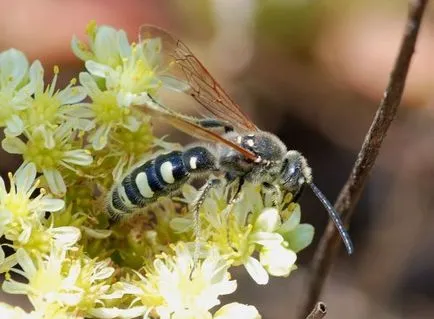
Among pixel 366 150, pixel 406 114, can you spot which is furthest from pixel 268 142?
pixel 406 114

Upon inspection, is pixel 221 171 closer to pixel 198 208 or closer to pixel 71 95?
pixel 198 208

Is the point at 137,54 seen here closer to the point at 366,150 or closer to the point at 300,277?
the point at 366,150

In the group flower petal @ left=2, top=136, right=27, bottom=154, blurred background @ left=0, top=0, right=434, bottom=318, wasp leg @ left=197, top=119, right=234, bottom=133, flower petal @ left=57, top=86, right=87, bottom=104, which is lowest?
blurred background @ left=0, top=0, right=434, bottom=318

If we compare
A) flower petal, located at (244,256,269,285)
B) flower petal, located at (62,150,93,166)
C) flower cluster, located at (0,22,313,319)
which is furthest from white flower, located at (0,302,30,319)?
flower petal, located at (244,256,269,285)

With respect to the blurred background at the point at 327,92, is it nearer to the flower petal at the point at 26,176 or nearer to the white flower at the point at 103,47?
the white flower at the point at 103,47

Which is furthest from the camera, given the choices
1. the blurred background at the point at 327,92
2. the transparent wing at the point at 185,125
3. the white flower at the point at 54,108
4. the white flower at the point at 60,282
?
the blurred background at the point at 327,92

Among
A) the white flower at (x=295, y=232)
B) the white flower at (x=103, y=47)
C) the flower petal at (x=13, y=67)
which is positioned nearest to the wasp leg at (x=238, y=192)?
the white flower at (x=295, y=232)

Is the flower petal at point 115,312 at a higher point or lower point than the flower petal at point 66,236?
lower

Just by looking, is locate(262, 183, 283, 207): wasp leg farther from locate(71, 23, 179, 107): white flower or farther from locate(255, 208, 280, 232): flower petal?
locate(71, 23, 179, 107): white flower

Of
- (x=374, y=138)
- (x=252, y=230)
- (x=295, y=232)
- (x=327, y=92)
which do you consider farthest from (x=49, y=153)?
(x=327, y=92)
